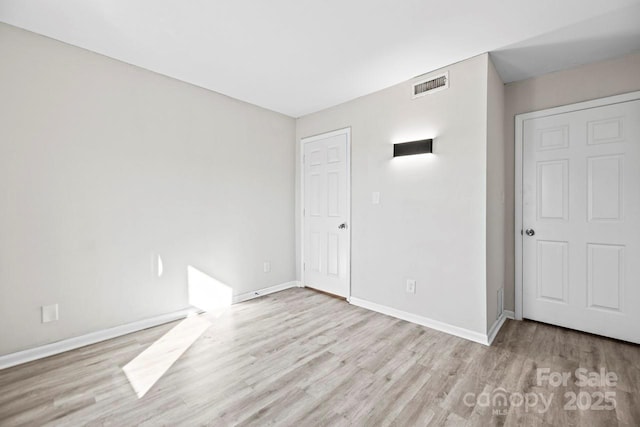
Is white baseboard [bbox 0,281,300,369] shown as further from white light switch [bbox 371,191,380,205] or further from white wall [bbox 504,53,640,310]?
white wall [bbox 504,53,640,310]

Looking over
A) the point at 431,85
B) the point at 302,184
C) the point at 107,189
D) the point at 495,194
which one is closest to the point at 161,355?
the point at 107,189

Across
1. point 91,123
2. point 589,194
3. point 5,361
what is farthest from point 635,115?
point 5,361

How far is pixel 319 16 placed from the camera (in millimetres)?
2033

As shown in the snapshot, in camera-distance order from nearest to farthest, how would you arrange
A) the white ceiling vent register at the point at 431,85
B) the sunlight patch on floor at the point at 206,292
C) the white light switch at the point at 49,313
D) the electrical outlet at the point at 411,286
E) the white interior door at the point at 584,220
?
1. the white light switch at the point at 49,313
2. the white interior door at the point at 584,220
3. the white ceiling vent register at the point at 431,85
4. the electrical outlet at the point at 411,286
5. the sunlight patch on floor at the point at 206,292

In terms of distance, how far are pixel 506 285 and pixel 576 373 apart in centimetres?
115

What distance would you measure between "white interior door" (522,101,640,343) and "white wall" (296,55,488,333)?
88cm

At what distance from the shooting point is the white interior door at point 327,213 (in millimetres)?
3711

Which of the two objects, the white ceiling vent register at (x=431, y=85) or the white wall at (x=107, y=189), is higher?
the white ceiling vent register at (x=431, y=85)

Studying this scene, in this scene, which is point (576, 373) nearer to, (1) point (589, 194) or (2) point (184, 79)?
(1) point (589, 194)

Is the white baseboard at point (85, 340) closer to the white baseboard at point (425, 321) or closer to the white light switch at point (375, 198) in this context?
the white baseboard at point (425, 321)

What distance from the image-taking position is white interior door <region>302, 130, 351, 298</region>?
146 inches

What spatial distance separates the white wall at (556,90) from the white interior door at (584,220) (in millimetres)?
126

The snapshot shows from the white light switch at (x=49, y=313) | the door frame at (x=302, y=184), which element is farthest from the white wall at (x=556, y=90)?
the white light switch at (x=49, y=313)

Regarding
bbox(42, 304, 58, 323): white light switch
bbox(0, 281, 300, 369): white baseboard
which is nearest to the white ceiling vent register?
bbox(0, 281, 300, 369): white baseboard
